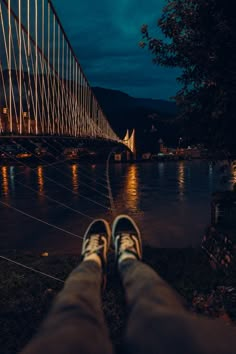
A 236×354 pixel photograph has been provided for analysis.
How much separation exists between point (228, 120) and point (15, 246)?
22.1 feet

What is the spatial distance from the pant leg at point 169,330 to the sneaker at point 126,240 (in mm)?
1224

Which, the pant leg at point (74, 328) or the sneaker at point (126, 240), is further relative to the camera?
the sneaker at point (126, 240)

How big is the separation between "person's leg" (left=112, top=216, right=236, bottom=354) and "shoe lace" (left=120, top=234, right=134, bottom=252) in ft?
4.18

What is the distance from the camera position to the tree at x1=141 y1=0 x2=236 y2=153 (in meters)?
5.05

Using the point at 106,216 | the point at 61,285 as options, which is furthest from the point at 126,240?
the point at 106,216

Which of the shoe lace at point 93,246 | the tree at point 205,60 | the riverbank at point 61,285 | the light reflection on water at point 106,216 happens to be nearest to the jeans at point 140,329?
the shoe lace at point 93,246

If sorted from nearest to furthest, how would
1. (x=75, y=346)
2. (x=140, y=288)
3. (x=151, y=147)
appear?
(x=75, y=346) < (x=140, y=288) < (x=151, y=147)

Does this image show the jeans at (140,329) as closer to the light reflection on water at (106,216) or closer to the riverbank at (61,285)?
the riverbank at (61,285)

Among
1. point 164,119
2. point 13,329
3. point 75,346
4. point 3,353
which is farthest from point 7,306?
point 164,119

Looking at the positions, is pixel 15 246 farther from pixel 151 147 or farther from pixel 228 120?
pixel 151 147

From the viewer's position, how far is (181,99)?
237 inches

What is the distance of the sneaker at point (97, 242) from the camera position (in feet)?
10.1

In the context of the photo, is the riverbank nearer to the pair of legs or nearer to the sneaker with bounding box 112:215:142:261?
the sneaker with bounding box 112:215:142:261

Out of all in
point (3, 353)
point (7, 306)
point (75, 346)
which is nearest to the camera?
point (75, 346)
